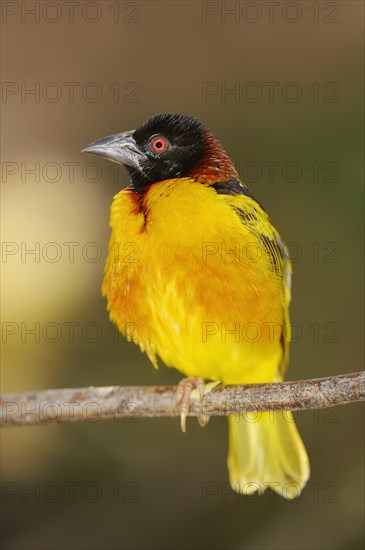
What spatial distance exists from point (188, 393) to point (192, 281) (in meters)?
0.54

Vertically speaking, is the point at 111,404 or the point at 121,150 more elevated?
the point at 121,150

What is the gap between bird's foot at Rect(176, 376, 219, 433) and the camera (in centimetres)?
331

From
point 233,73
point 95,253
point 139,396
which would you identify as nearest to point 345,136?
point 233,73

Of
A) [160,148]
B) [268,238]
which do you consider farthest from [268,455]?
[160,148]

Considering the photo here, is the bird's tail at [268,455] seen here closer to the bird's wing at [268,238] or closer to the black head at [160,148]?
the bird's wing at [268,238]

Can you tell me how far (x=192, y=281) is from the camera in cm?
320

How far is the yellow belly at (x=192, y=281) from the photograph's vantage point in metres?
3.19

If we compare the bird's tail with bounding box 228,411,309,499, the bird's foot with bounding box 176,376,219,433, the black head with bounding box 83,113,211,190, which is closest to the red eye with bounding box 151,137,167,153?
the black head with bounding box 83,113,211,190

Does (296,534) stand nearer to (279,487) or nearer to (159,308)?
(279,487)

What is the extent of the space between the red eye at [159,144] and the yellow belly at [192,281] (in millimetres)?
238

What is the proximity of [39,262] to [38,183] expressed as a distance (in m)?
0.60

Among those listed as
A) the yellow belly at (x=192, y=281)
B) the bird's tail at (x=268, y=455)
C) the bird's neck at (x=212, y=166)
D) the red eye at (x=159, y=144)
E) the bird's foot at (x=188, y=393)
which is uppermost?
the red eye at (x=159, y=144)

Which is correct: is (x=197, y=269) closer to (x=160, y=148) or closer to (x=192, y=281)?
(x=192, y=281)

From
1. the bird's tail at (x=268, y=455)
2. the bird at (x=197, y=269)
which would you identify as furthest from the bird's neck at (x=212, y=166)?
the bird's tail at (x=268, y=455)
